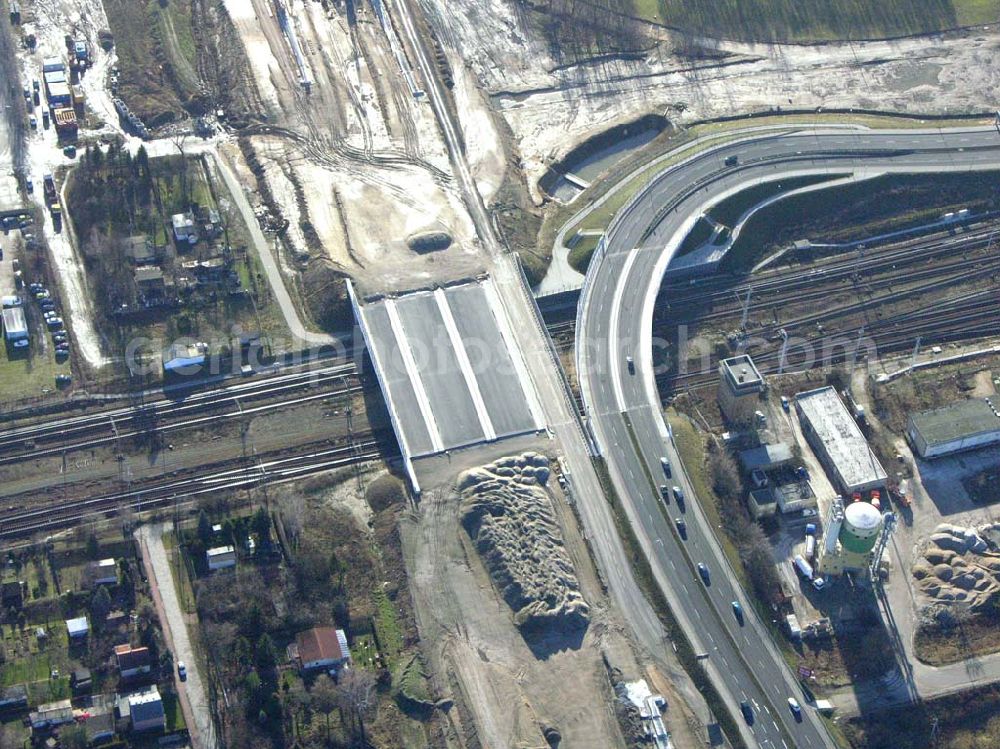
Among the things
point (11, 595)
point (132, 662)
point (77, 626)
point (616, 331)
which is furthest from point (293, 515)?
point (616, 331)

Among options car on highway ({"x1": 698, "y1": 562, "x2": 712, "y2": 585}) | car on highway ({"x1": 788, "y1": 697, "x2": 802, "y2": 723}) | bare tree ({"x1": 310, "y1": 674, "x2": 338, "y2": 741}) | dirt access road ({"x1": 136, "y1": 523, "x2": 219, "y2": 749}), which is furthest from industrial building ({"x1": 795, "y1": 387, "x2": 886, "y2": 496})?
dirt access road ({"x1": 136, "y1": 523, "x2": 219, "y2": 749})

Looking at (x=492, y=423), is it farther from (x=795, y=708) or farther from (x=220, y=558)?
(x=795, y=708)

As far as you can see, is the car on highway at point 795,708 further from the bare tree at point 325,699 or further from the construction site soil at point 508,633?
the bare tree at point 325,699

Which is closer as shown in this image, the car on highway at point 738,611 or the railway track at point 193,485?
the car on highway at point 738,611

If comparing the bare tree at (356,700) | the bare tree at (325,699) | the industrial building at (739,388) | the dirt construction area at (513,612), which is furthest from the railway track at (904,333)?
the bare tree at (325,699)

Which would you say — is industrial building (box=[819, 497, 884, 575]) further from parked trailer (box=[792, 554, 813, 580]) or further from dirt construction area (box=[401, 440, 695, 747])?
dirt construction area (box=[401, 440, 695, 747])

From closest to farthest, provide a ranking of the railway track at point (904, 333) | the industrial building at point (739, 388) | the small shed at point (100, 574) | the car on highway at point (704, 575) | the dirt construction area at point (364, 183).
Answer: the small shed at point (100, 574) < the car on highway at point (704, 575) < the industrial building at point (739, 388) < the railway track at point (904, 333) < the dirt construction area at point (364, 183)
